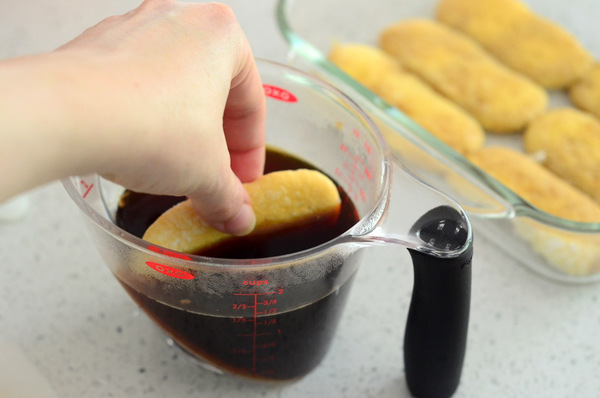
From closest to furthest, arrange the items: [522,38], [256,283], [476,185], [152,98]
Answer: [152,98], [256,283], [476,185], [522,38]

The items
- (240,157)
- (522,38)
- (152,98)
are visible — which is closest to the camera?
(152,98)

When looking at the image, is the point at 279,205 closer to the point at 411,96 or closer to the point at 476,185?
the point at 476,185

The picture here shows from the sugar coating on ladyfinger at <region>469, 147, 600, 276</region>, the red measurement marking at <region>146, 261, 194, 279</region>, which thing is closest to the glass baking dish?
the sugar coating on ladyfinger at <region>469, 147, 600, 276</region>

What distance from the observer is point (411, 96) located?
2.91 feet

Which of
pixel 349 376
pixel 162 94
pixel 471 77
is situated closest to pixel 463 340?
pixel 349 376

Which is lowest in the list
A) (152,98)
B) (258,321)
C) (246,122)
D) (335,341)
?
(335,341)

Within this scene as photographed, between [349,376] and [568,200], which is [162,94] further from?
[568,200]

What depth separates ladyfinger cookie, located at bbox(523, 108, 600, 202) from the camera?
814 mm

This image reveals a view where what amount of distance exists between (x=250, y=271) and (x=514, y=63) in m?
0.71

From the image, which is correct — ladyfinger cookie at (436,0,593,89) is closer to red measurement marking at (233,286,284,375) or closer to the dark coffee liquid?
the dark coffee liquid

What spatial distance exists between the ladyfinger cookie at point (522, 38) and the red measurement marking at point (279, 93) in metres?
0.52

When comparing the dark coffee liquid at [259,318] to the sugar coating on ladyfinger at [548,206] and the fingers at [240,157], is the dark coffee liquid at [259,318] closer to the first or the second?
the fingers at [240,157]

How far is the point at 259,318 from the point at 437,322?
0.14 meters

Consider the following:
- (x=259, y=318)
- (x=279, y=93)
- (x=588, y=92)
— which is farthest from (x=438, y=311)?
(x=588, y=92)
